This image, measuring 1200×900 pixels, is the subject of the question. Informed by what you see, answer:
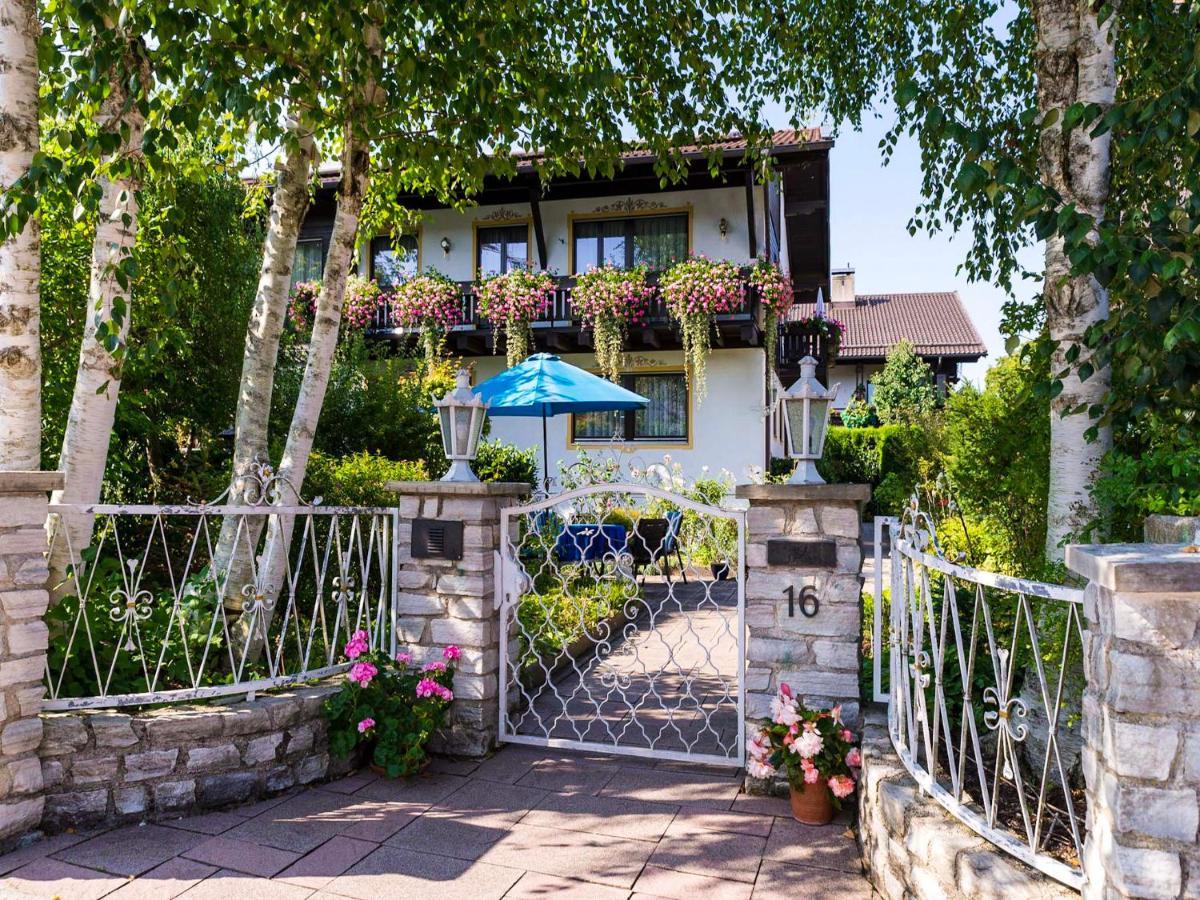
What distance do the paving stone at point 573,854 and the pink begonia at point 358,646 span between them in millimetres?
1227

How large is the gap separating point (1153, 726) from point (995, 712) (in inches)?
22.4

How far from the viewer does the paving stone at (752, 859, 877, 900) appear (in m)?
2.86

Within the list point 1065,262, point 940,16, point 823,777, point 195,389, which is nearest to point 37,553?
point 823,777

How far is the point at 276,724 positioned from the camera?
3.72m

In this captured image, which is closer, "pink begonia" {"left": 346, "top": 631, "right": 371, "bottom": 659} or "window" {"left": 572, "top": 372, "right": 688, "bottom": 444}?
"pink begonia" {"left": 346, "top": 631, "right": 371, "bottom": 659}

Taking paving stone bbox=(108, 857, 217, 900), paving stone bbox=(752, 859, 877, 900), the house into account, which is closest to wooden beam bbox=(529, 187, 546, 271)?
the house

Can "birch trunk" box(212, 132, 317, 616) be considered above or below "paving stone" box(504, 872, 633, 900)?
above

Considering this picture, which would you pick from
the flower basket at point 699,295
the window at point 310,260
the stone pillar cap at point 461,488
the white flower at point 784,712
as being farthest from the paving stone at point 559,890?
the window at point 310,260

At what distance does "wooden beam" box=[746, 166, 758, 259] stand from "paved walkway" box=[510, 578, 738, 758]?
7324 mm

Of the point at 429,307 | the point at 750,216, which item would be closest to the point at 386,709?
the point at 429,307

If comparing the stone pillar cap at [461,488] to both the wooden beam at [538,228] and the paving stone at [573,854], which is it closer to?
the paving stone at [573,854]

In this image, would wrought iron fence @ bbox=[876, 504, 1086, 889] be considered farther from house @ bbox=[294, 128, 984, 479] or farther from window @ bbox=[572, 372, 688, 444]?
window @ bbox=[572, 372, 688, 444]

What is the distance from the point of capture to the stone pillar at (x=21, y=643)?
314cm

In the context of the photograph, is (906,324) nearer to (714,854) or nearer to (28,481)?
(714,854)
